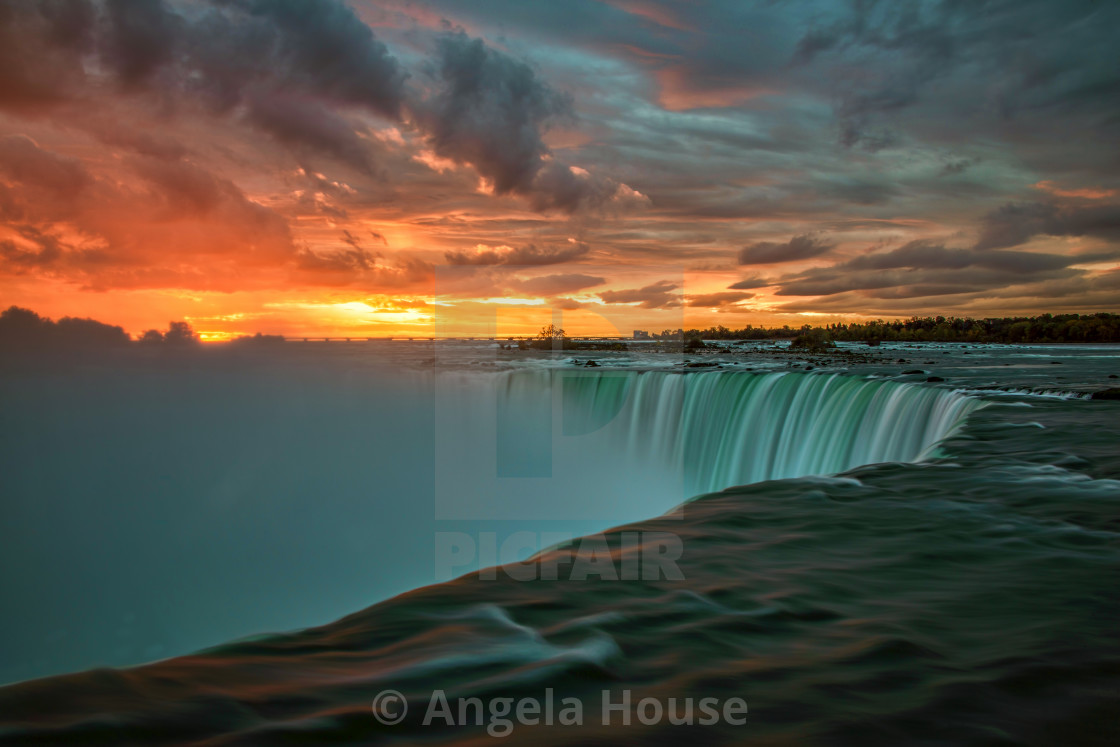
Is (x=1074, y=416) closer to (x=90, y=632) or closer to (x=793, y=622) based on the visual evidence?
(x=793, y=622)

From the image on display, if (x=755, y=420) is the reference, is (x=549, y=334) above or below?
above

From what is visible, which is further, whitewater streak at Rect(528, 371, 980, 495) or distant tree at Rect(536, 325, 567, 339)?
distant tree at Rect(536, 325, 567, 339)

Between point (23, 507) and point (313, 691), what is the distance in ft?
116

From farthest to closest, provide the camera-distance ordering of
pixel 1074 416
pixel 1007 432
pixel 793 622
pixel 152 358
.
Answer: pixel 152 358 → pixel 1074 416 → pixel 1007 432 → pixel 793 622

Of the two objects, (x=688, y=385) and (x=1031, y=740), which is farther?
(x=688, y=385)

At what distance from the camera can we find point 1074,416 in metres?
12.9

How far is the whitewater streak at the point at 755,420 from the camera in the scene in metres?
15.0

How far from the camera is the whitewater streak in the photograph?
14977mm

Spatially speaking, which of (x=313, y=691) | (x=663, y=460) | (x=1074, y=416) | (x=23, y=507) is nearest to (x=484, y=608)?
(x=313, y=691)

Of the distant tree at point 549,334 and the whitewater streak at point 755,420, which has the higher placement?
the distant tree at point 549,334

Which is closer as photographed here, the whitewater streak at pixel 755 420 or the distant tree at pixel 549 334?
the whitewater streak at pixel 755 420

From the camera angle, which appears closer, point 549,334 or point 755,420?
point 755,420

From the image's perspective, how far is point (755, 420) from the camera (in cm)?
2191

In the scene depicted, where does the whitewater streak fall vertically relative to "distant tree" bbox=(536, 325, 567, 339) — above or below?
below
